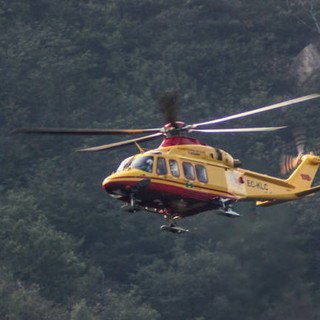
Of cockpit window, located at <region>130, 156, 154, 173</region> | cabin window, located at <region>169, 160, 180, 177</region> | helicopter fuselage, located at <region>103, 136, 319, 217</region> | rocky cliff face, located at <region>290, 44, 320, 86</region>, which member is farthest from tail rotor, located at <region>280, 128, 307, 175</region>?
rocky cliff face, located at <region>290, 44, 320, 86</region>

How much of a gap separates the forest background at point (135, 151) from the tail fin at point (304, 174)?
13.0 m

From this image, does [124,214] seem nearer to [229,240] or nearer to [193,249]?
[193,249]

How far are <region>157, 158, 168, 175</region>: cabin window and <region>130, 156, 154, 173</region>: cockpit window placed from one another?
0.19 meters

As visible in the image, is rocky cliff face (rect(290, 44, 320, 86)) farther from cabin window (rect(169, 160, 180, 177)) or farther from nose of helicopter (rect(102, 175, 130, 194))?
nose of helicopter (rect(102, 175, 130, 194))

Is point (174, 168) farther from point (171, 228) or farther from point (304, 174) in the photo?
point (304, 174)

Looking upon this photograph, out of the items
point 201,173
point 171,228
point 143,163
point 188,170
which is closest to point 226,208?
point 201,173

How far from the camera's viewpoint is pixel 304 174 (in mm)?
42094

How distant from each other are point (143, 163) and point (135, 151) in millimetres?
37326

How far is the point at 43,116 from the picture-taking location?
79188mm

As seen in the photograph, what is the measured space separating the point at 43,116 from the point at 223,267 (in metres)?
21.0

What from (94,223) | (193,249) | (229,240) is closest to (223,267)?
(229,240)

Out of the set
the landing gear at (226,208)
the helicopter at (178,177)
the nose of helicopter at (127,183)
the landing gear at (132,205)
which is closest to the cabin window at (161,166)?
the helicopter at (178,177)

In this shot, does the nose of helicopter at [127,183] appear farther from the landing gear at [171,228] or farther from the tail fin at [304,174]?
the tail fin at [304,174]

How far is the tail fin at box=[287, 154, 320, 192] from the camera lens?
41594 mm
